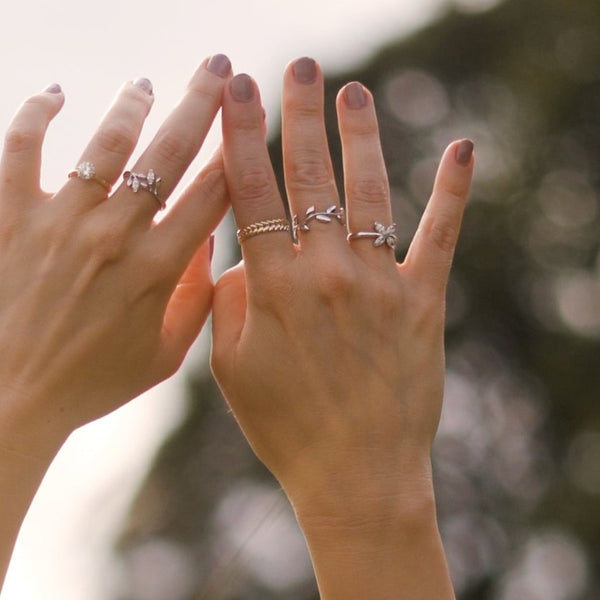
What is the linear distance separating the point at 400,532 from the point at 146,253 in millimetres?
803

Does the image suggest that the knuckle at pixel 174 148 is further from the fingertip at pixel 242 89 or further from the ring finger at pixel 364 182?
the ring finger at pixel 364 182

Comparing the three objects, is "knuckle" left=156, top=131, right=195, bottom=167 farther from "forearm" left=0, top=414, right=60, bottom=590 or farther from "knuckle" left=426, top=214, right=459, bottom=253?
"forearm" left=0, top=414, right=60, bottom=590

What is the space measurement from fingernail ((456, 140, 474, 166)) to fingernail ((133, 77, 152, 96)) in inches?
27.8

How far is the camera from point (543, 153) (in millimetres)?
16719

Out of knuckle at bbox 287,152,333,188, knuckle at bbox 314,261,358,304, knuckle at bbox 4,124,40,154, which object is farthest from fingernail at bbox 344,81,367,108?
knuckle at bbox 4,124,40,154

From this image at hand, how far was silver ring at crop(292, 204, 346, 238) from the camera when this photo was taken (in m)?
2.50

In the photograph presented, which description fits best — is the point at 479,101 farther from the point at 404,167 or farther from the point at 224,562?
the point at 224,562

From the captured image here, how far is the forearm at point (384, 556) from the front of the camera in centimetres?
213

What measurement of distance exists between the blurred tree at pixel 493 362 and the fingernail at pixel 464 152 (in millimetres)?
11336

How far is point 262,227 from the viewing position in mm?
2533

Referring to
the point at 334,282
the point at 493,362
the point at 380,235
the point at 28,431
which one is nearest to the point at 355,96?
the point at 380,235

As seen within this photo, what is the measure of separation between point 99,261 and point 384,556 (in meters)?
0.84

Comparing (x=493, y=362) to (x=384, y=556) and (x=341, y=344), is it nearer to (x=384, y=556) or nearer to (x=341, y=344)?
(x=341, y=344)

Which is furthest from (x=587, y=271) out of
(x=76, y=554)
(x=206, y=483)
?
(x=76, y=554)
